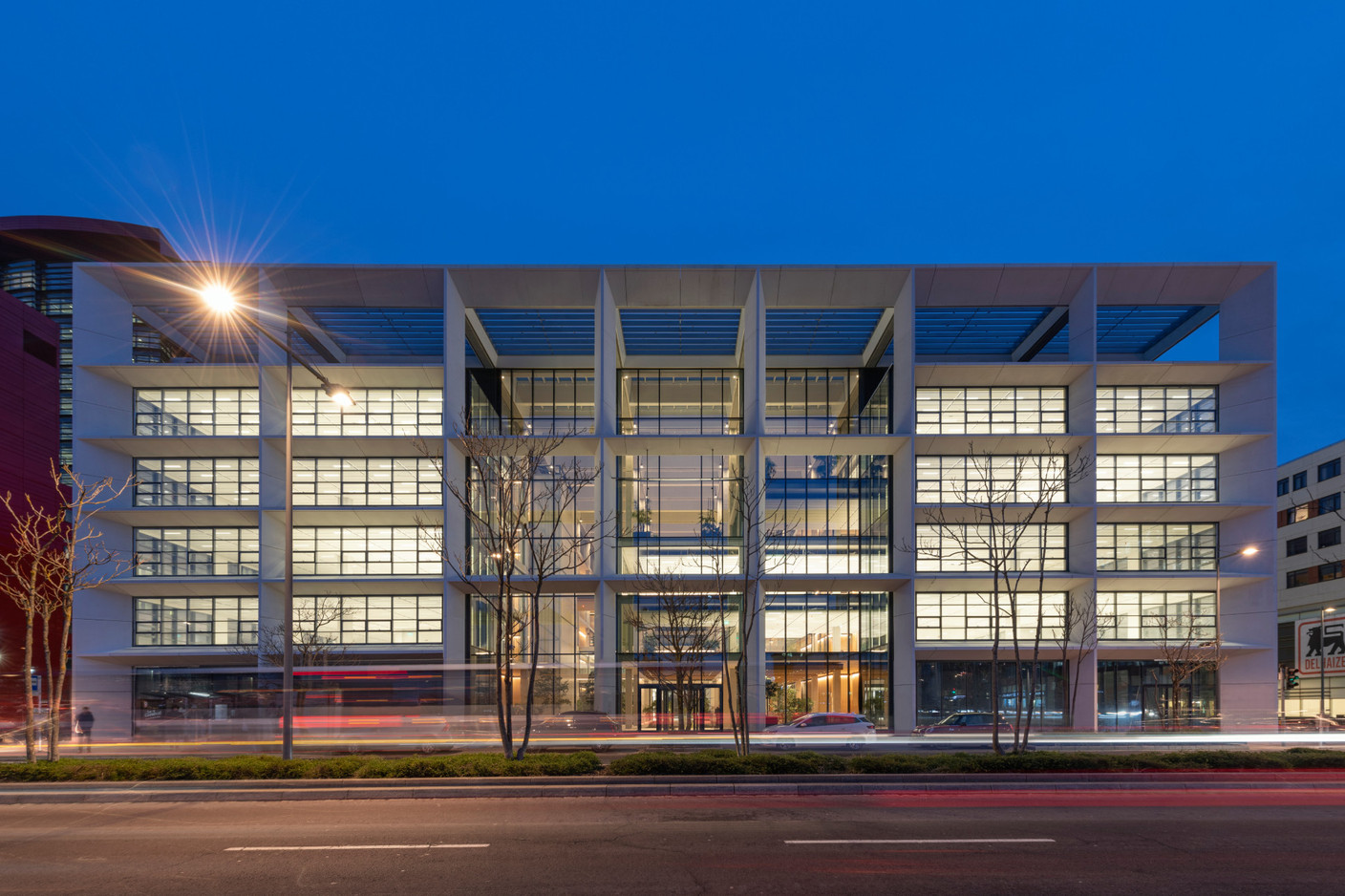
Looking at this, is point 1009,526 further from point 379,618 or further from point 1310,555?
point 1310,555

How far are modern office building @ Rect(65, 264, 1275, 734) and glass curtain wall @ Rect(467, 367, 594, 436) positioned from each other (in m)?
0.15

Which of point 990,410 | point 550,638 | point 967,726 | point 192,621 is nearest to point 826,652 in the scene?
point 967,726

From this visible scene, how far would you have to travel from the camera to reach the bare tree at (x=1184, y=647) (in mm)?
33688

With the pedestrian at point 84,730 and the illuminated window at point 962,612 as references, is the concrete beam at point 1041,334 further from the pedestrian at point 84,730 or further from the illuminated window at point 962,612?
the pedestrian at point 84,730

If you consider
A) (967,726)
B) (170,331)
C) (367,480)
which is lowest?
(967,726)

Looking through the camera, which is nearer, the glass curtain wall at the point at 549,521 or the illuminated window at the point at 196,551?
the glass curtain wall at the point at 549,521

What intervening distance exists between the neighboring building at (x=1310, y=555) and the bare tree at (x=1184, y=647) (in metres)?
32.0

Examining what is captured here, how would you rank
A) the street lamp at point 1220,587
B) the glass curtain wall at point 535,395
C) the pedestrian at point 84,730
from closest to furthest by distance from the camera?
the pedestrian at point 84,730 < the street lamp at point 1220,587 < the glass curtain wall at point 535,395

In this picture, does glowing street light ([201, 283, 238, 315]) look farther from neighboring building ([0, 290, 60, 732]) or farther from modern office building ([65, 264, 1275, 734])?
neighboring building ([0, 290, 60, 732])

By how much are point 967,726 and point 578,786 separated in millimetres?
18049

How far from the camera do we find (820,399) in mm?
40562

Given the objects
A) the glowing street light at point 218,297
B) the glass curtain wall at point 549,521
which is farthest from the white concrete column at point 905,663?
the glowing street light at point 218,297

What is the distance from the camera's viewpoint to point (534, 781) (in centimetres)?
1570

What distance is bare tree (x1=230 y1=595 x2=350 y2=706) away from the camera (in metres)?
32.8
